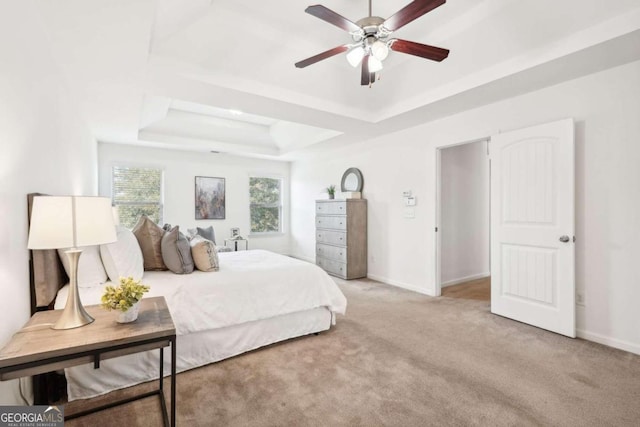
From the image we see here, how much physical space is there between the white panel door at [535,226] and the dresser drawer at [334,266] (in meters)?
2.29

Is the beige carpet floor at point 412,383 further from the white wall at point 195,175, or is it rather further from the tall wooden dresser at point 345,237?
the white wall at point 195,175

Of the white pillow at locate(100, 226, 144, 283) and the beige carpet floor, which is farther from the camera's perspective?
the white pillow at locate(100, 226, 144, 283)

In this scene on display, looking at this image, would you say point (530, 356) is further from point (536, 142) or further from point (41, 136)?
point (41, 136)

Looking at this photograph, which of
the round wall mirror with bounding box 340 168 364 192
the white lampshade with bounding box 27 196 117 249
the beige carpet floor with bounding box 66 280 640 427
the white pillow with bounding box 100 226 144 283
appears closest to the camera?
the white lampshade with bounding box 27 196 117 249

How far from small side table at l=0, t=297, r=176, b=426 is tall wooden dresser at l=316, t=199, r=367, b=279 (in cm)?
361

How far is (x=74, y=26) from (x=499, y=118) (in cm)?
393

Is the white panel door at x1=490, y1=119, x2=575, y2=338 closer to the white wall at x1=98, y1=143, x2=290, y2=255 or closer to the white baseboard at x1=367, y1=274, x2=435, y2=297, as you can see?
the white baseboard at x1=367, y1=274, x2=435, y2=297

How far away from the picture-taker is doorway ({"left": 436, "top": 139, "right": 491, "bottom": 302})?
4734 millimetres

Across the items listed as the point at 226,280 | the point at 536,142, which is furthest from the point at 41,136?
the point at 536,142

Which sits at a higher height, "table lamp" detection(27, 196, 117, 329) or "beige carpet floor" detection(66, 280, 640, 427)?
"table lamp" detection(27, 196, 117, 329)

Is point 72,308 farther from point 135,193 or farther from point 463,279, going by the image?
point 463,279

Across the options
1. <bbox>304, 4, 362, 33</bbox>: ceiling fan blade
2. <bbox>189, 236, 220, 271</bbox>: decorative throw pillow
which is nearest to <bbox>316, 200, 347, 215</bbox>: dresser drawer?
<bbox>189, 236, 220, 271</bbox>: decorative throw pillow

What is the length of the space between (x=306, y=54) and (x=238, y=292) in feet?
8.10

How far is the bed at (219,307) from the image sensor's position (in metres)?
1.96
